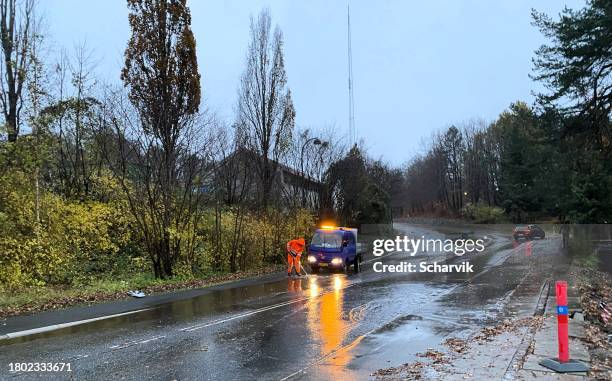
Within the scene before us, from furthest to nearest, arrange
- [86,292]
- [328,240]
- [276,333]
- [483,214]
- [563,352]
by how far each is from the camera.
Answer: [483,214], [328,240], [86,292], [276,333], [563,352]

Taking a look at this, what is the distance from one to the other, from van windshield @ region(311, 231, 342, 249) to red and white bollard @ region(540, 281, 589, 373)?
1734 cm

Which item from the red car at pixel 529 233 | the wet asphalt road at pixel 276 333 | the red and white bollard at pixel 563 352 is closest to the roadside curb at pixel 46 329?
the wet asphalt road at pixel 276 333

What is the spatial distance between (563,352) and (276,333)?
17.0ft

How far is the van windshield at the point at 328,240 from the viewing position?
25.2m

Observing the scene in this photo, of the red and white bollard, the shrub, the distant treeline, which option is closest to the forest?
the distant treeline

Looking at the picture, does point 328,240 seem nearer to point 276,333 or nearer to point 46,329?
point 276,333

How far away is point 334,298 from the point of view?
15.9m

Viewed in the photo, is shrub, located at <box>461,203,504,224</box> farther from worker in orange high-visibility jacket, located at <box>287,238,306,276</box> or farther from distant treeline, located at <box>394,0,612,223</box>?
worker in orange high-visibility jacket, located at <box>287,238,306,276</box>

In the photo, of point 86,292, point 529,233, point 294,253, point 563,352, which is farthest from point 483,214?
point 563,352

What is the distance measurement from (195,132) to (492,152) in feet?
263

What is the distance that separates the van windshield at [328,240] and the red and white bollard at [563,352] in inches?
682

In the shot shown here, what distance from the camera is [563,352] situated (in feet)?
25.2

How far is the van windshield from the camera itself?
2525cm

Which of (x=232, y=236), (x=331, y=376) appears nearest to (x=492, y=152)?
(x=232, y=236)
